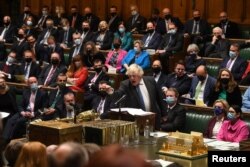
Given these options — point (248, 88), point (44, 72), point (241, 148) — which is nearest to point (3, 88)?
point (44, 72)

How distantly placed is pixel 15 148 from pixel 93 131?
1.37m

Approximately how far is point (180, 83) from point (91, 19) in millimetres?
5325

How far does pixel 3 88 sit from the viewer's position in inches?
349

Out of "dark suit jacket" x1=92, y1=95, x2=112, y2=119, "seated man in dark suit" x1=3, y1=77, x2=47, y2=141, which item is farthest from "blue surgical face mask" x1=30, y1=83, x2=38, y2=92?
"dark suit jacket" x1=92, y1=95, x2=112, y2=119

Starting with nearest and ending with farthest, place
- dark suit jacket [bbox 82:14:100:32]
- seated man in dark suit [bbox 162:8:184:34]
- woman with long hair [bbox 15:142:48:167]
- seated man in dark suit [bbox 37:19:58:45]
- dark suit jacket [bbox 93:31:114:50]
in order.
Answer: woman with long hair [bbox 15:142:48:167], dark suit jacket [bbox 93:31:114:50], seated man in dark suit [bbox 162:8:184:34], seated man in dark suit [bbox 37:19:58:45], dark suit jacket [bbox 82:14:100:32]

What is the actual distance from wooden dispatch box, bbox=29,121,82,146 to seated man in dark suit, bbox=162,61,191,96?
444 cm

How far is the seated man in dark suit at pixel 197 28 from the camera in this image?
1194cm

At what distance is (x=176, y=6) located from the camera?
13.9 m

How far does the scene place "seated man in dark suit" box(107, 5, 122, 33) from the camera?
1412cm

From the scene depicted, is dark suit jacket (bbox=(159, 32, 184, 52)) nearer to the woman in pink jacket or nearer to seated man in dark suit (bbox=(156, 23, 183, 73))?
seated man in dark suit (bbox=(156, 23, 183, 73))

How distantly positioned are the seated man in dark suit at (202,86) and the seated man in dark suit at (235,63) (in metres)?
0.81

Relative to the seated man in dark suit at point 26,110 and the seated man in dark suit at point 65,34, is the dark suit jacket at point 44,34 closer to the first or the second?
the seated man in dark suit at point 65,34

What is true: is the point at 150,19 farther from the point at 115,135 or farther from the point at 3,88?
the point at 115,135

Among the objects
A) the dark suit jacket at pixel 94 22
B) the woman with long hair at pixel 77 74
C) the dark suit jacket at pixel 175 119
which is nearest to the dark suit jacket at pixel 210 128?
the dark suit jacket at pixel 175 119
